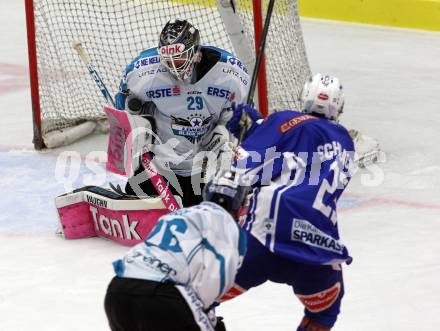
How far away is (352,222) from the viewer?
538 cm

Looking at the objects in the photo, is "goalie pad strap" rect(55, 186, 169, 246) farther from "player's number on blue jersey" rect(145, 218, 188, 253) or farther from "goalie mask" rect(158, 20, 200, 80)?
"player's number on blue jersey" rect(145, 218, 188, 253)

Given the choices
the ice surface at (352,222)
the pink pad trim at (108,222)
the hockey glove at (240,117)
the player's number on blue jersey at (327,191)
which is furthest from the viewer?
the pink pad trim at (108,222)

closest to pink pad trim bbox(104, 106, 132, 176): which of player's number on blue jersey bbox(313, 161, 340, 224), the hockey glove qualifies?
the hockey glove

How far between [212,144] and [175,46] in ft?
1.78

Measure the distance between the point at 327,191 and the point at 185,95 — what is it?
1.71m

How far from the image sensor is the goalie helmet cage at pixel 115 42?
20.2 feet

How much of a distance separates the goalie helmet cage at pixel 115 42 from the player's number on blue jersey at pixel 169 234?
296 centimetres

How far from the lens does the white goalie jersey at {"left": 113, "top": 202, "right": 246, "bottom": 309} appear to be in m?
2.89

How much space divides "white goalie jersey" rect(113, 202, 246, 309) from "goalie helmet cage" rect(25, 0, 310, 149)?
9.69 feet

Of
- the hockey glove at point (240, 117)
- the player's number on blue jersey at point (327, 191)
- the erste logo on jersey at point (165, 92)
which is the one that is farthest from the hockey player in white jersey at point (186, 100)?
the player's number on blue jersey at point (327, 191)

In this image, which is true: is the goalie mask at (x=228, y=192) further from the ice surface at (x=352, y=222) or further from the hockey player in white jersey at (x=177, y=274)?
the ice surface at (x=352, y=222)

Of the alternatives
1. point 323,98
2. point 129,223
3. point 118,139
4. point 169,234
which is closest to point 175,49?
point 118,139

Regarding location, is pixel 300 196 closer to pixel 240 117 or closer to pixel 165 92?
pixel 240 117

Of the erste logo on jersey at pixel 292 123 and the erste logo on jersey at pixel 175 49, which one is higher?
the erste logo on jersey at pixel 292 123
